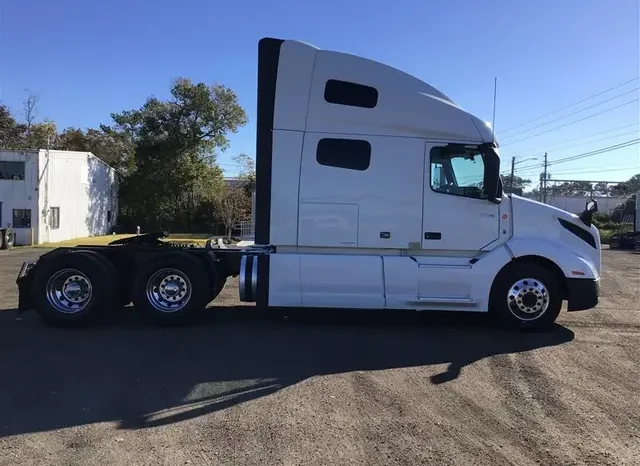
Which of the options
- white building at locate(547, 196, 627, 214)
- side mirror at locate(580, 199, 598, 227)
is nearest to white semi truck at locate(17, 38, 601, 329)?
side mirror at locate(580, 199, 598, 227)

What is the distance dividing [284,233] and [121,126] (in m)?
50.9

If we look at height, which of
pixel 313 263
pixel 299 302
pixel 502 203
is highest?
pixel 502 203

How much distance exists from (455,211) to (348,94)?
2.32 m

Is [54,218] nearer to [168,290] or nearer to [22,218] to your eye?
[22,218]

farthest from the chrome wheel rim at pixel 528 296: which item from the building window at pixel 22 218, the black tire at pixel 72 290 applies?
the building window at pixel 22 218

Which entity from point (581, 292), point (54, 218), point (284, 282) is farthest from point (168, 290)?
point (54, 218)

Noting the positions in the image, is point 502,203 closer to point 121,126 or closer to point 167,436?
point 167,436

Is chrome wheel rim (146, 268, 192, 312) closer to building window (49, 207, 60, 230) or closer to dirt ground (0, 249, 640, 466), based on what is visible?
dirt ground (0, 249, 640, 466)

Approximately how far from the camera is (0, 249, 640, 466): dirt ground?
13.6 feet

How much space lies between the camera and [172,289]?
27.3ft

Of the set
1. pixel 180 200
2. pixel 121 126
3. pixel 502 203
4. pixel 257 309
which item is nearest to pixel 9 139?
pixel 121 126

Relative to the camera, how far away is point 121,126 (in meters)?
54.2

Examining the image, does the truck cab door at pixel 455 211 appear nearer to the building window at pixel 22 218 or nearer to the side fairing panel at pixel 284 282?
the side fairing panel at pixel 284 282

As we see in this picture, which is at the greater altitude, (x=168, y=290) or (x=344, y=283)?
(x=344, y=283)
